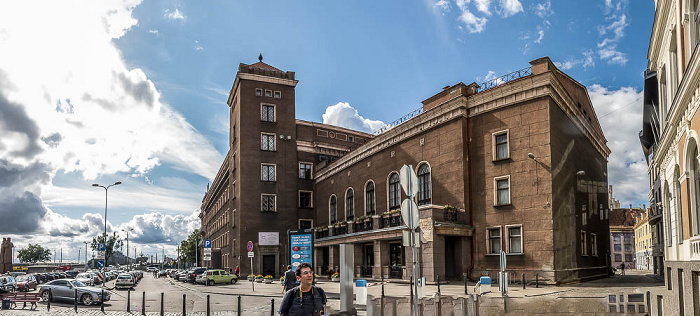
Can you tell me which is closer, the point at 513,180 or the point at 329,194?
the point at 513,180

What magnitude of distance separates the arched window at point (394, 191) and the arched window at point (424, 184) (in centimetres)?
313

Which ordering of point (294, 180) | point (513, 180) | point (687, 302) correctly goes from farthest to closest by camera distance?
point (294, 180) < point (513, 180) < point (687, 302)

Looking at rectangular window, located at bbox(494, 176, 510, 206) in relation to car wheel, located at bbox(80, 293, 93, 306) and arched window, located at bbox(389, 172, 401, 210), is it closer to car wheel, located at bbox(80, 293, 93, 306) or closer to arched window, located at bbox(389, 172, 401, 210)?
arched window, located at bbox(389, 172, 401, 210)

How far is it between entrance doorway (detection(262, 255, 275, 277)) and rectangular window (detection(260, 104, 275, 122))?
14.4 metres

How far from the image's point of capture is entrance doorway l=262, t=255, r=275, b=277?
5497 cm

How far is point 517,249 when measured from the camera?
99.1 ft

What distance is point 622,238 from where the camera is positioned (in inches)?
4461

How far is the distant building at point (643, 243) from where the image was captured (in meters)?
89.6

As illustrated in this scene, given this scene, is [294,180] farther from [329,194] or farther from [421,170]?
[421,170]

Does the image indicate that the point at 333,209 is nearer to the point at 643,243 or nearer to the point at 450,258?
the point at 450,258

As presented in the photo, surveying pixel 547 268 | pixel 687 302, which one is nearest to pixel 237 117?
pixel 547 268

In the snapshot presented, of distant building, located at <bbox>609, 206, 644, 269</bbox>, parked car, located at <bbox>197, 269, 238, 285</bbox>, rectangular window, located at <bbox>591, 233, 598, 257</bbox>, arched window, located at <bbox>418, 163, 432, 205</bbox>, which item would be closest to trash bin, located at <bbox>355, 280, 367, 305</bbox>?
arched window, located at <bbox>418, 163, 432, 205</bbox>

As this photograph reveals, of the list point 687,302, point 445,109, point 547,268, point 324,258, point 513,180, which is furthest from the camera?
point 324,258

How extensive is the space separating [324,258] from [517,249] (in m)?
24.2
